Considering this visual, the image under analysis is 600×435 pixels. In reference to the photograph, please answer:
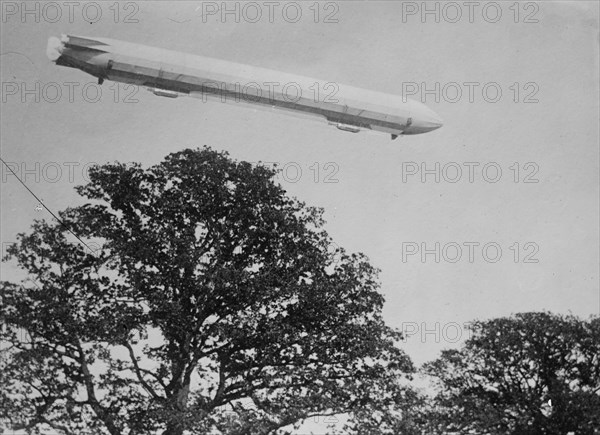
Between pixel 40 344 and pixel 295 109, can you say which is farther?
pixel 295 109

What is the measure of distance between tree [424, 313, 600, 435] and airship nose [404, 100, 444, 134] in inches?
504

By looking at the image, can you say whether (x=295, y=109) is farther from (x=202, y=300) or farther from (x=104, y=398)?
(x=104, y=398)

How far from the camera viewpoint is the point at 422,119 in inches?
1337

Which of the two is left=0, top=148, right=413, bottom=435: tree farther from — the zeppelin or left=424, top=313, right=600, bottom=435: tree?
left=424, top=313, right=600, bottom=435: tree

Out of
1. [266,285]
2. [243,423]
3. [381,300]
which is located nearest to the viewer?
[243,423]

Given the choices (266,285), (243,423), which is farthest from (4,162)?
(243,423)

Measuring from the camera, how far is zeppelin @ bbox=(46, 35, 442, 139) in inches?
1016

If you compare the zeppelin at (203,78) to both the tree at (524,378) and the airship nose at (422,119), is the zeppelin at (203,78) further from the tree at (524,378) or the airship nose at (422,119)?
the tree at (524,378)

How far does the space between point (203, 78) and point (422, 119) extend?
42.7 ft

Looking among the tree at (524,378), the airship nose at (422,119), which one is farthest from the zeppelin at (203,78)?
the tree at (524,378)

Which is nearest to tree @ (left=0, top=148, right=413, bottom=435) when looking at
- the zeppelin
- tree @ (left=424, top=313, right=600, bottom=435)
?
the zeppelin

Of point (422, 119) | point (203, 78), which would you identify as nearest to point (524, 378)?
point (422, 119)

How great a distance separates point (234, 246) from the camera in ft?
71.2

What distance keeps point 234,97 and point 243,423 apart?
46.2 ft
